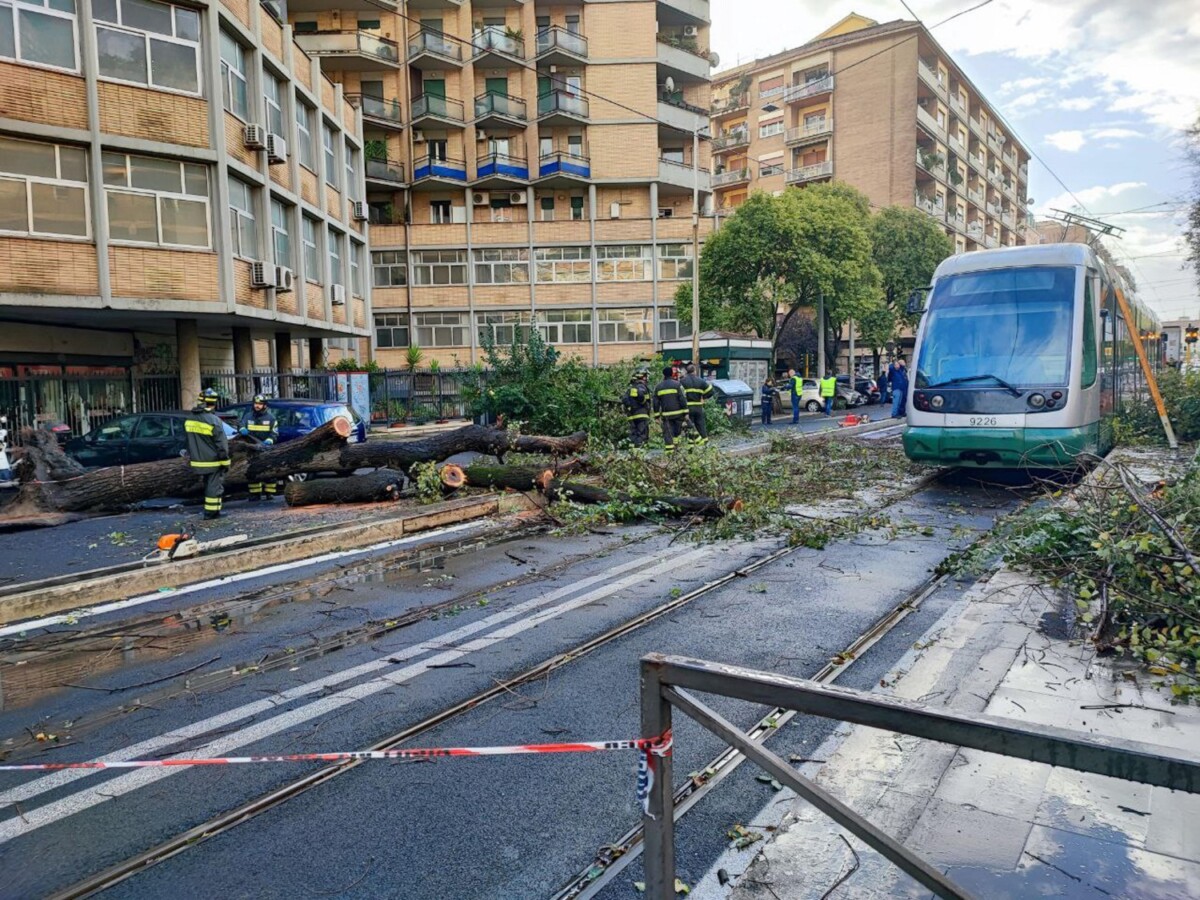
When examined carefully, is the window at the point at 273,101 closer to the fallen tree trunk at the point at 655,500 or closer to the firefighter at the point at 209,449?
the firefighter at the point at 209,449

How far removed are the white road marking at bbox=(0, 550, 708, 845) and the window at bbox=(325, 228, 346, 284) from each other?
2277 cm

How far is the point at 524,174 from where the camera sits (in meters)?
44.1

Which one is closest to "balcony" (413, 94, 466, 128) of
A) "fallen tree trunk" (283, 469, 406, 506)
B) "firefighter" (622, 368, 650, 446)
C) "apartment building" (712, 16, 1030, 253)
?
"apartment building" (712, 16, 1030, 253)

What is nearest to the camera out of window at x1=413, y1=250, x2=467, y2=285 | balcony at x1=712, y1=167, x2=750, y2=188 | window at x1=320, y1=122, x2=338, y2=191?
window at x1=320, y1=122, x2=338, y2=191

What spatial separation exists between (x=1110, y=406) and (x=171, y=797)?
1412cm

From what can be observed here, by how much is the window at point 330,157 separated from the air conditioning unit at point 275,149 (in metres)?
5.65

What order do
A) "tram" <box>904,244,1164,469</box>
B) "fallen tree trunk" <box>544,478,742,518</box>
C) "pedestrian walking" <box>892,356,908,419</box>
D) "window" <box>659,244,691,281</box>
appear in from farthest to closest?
"window" <box>659,244,691,281</box> < "pedestrian walking" <box>892,356,908,419</box> < "tram" <box>904,244,1164,469</box> < "fallen tree trunk" <box>544,478,742,518</box>

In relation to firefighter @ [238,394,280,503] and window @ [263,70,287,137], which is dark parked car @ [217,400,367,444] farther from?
window @ [263,70,287,137]

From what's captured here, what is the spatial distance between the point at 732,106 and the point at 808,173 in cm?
868

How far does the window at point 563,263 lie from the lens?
43.8 metres

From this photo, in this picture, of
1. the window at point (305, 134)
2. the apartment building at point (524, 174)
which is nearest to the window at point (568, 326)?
the apartment building at point (524, 174)

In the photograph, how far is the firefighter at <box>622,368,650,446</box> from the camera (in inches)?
670

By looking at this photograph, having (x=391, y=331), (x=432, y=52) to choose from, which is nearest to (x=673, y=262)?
(x=391, y=331)

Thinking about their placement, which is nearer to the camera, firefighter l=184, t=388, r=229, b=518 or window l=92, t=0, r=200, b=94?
firefighter l=184, t=388, r=229, b=518
